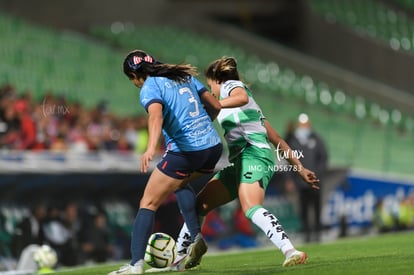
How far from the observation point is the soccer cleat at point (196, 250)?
1100cm

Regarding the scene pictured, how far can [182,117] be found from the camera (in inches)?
417

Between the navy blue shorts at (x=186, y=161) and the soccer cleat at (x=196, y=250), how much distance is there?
69 centimetres

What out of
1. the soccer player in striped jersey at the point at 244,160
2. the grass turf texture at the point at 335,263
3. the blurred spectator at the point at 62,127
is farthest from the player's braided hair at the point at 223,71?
the blurred spectator at the point at 62,127

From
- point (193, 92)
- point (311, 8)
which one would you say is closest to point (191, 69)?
point (193, 92)

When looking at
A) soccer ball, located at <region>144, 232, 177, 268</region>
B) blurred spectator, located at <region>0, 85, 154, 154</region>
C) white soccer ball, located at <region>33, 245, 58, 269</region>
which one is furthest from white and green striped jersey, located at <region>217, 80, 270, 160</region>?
blurred spectator, located at <region>0, 85, 154, 154</region>

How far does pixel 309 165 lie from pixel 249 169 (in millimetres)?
9870

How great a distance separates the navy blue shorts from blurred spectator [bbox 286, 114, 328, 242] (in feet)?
31.9

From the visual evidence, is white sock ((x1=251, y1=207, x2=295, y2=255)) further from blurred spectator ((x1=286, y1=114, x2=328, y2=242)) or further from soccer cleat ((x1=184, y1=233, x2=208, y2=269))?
blurred spectator ((x1=286, y1=114, x2=328, y2=242))

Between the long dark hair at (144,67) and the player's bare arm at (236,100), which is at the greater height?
the long dark hair at (144,67)

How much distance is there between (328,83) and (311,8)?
4001 millimetres

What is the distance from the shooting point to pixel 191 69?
35.4ft

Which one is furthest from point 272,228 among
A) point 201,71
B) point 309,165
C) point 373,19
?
point 373,19

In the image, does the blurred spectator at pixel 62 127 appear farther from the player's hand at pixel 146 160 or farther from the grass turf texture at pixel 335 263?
the player's hand at pixel 146 160

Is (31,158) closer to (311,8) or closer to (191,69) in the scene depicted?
(191,69)
